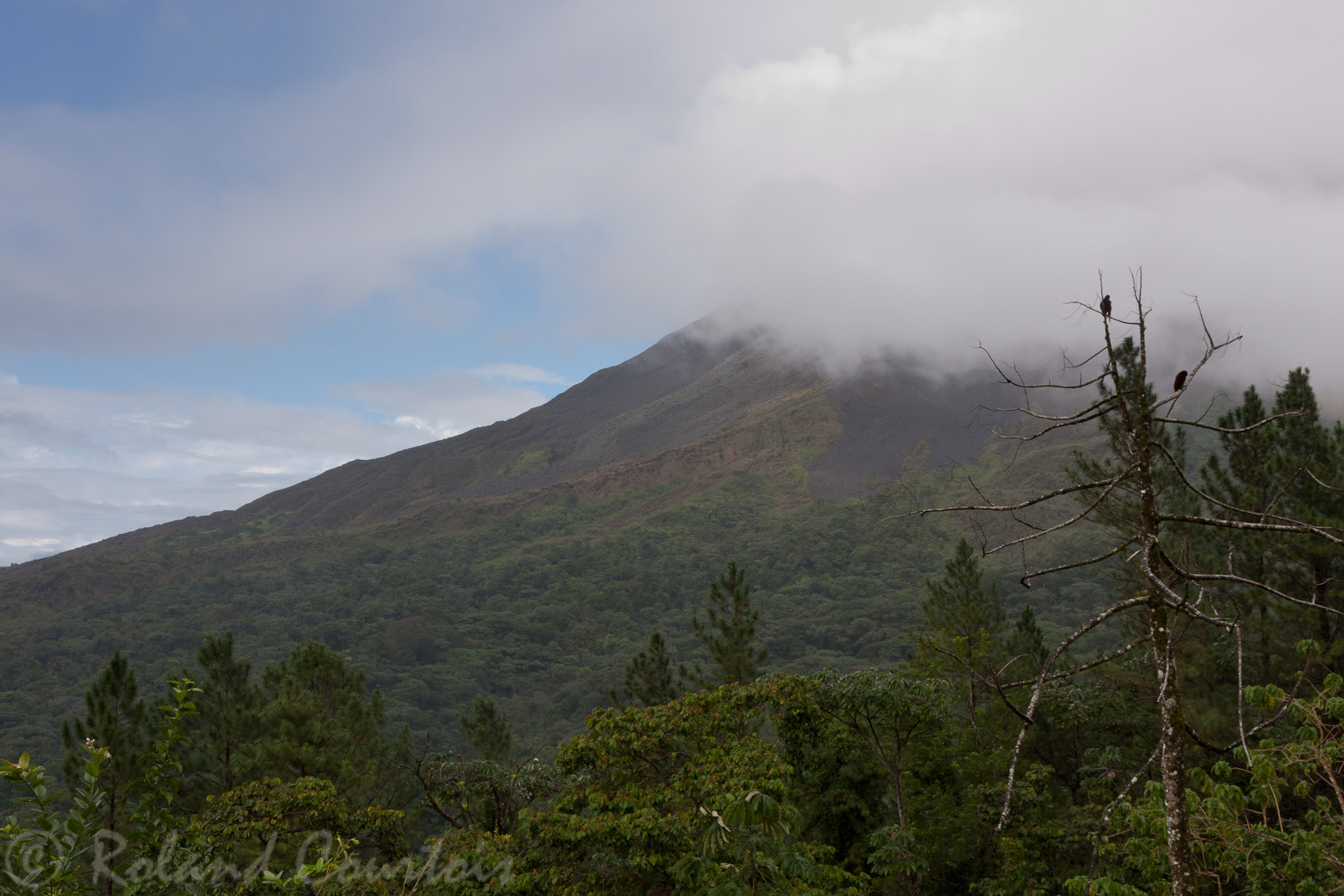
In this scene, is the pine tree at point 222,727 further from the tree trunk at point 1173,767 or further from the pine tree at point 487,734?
the tree trunk at point 1173,767

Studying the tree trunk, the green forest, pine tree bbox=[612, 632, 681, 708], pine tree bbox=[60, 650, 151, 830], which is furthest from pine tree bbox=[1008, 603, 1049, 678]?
pine tree bbox=[60, 650, 151, 830]

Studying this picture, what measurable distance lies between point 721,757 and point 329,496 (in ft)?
612

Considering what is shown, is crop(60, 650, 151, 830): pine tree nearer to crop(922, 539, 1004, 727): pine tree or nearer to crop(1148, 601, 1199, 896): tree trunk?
crop(1148, 601, 1199, 896): tree trunk

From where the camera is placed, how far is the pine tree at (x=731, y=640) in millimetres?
24438

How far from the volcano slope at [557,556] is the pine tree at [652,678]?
1194 inches

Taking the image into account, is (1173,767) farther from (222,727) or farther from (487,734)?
(487,734)

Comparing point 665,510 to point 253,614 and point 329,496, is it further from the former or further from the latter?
point 329,496

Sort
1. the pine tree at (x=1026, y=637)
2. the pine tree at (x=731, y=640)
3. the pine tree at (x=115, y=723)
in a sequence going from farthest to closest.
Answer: the pine tree at (x=1026, y=637), the pine tree at (x=731, y=640), the pine tree at (x=115, y=723)

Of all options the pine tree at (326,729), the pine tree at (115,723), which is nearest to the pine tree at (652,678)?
the pine tree at (326,729)

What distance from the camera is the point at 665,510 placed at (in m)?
140

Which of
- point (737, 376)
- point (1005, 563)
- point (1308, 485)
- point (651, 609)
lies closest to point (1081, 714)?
point (1308, 485)

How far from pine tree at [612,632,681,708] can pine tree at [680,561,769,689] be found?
2.04ft

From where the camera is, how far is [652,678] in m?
23.5

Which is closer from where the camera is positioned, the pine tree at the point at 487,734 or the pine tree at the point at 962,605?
the pine tree at the point at 487,734
